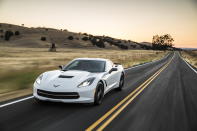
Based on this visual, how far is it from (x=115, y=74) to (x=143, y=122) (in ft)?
12.8

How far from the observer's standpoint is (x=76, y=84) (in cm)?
748

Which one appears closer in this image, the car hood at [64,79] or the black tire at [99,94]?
the car hood at [64,79]

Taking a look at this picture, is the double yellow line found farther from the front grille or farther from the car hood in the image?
the car hood

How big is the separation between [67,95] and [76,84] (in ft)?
1.36

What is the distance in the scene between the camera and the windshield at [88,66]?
9.04 metres

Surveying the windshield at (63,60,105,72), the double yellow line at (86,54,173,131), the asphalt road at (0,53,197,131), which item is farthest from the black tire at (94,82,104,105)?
the windshield at (63,60,105,72)

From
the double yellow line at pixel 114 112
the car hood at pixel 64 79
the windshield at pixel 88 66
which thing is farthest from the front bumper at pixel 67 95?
the windshield at pixel 88 66

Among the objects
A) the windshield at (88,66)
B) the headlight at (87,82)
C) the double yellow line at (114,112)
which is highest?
the windshield at (88,66)

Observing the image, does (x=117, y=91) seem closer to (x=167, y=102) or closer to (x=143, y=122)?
(x=167, y=102)

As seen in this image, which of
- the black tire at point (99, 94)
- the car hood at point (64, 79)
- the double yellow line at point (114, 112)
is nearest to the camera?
the double yellow line at point (114, 112)

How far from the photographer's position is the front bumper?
23.9 feet

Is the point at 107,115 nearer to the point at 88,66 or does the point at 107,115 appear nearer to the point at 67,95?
the point at 67,95

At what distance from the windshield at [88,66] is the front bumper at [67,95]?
58.1 inches

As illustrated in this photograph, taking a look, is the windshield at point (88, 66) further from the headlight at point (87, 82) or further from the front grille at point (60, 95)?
the front grille at point (60, 95)
